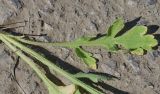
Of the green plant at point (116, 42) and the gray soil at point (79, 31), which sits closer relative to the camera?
the green plant at point (116, 42)

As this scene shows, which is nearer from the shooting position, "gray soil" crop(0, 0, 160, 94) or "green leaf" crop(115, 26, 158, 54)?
"green leaf" crop(115, 26, 158, 54)

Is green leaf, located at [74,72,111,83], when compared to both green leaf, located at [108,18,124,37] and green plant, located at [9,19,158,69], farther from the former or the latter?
green leaf, located at [108,18,124,37]

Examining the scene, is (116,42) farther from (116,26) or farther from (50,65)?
(50,65)

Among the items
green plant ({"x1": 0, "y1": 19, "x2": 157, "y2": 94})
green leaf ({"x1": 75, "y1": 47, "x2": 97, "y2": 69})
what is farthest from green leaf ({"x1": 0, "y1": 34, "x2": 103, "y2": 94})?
green leaf ({"x1": 75, "y1": 47, "x2": 97, "y2": 69})

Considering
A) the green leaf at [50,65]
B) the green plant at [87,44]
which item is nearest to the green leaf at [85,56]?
the green plant at [87,44]

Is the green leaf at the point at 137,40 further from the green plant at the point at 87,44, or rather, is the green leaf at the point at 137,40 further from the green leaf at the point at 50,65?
the green leaf at the point at 50,65

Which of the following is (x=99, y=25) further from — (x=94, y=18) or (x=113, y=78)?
(x=113, y=78)
